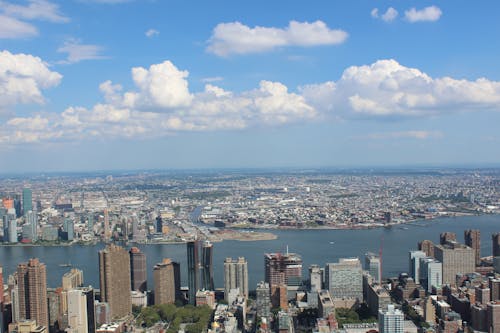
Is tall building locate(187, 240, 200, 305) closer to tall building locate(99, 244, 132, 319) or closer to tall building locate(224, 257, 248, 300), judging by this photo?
tall building locate(224, 257, 248, 300)

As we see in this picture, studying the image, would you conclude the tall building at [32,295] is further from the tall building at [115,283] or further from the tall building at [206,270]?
the tall building at [206,270]

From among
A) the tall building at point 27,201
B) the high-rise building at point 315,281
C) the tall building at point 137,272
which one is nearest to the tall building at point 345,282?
the high-rise building at point 315,281

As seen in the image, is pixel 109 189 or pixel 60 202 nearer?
pixel 60 202

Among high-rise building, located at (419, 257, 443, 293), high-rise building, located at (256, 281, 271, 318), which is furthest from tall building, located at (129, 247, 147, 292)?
high-rise building, located at (419, 257, 443, 293)

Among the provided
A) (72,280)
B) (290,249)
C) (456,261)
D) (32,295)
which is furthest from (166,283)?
(456,261)

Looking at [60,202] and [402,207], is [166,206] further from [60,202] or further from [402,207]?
[402,207]


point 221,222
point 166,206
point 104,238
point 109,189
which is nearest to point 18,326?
point 104,238
